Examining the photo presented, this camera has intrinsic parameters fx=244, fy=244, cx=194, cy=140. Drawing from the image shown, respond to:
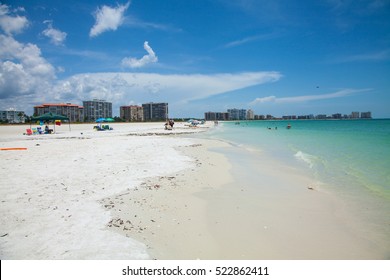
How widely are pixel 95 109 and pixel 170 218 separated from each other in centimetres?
17585

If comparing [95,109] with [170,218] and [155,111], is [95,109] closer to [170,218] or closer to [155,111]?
[155,111]

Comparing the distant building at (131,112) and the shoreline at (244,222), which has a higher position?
the distant building at (131,112)

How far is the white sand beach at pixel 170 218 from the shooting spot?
383 cm

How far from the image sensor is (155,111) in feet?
635

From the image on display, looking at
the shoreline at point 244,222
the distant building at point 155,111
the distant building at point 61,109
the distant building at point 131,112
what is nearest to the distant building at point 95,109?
the distant building at point 131,112

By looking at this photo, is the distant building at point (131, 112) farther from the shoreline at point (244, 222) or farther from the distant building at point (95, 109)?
the shoreline at point (244, 222)

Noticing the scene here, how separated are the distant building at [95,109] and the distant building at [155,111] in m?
32.9

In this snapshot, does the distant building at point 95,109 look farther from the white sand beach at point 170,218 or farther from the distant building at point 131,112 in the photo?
the white sand beach at point 170,218

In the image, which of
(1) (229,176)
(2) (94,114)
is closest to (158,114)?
(2) (94,114)

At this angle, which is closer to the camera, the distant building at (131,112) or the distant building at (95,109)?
the distant building at (95,109)

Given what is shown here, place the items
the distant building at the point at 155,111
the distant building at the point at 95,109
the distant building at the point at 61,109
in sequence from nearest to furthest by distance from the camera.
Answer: the distant building at the point at 61,109 → the distant building at the point at 95,109 → the distant building at the point at 155,111

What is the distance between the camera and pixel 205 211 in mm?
5570

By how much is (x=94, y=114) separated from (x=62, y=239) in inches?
6933

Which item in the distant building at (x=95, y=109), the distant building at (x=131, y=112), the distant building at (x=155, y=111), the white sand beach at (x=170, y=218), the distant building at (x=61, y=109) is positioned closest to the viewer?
the white sand beach at (x=170, y=218)
